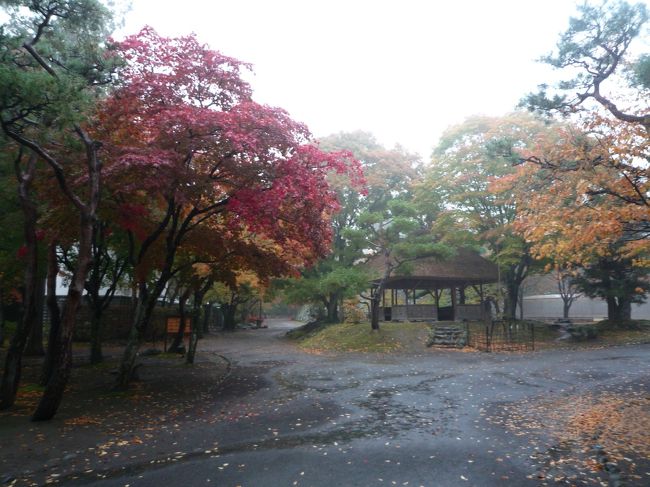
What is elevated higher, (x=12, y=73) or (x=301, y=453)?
(x=12, y=73)

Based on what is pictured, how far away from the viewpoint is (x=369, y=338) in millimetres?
19875

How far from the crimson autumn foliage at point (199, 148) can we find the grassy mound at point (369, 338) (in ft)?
32.2

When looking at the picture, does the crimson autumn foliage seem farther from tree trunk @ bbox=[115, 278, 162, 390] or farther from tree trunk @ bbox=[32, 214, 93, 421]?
tree trunk @ bbox=[32, 214, 93, 421]

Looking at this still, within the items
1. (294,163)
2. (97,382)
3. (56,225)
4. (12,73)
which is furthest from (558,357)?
(12,73)

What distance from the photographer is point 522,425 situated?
21.7ft

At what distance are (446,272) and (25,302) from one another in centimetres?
1894

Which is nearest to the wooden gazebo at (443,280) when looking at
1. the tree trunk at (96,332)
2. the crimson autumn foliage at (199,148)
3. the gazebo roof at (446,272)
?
the gazebo roof at (446,272)

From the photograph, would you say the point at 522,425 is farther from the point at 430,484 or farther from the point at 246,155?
the point at 246,155

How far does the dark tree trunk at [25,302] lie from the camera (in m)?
7.67

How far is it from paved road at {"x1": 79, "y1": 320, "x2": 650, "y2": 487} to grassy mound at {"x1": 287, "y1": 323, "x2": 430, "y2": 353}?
558 cm

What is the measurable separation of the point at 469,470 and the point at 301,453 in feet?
6.29

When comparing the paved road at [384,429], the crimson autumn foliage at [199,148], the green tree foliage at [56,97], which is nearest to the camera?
the paved road at [384,429]

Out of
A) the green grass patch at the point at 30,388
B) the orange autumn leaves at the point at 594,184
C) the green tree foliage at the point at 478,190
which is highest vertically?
the green tree foliage at the point at 478,190

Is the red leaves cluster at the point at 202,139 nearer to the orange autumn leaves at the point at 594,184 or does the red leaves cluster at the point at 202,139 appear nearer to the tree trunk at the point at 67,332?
the tree trunk at the point at 67,332
